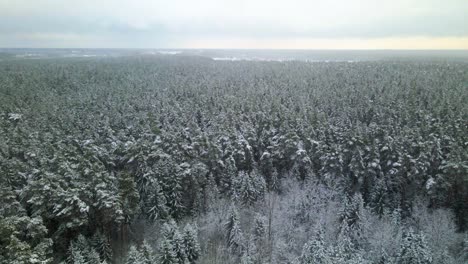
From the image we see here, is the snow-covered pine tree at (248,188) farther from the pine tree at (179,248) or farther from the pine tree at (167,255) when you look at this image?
the pine tree at (167,255)

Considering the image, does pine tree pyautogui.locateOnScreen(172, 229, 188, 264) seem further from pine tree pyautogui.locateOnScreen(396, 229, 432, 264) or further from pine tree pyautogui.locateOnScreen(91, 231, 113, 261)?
pine tree pyautogui.locateOnScreen(396, 229, 432, 264)

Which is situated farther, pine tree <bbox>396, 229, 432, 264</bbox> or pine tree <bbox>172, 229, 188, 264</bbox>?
pine tree <bbox>172, 229, 188, 264</bbox>

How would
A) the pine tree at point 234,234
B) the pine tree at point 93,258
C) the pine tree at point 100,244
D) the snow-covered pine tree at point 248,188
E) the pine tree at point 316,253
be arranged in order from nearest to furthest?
1. the pine tree at point 93,258
2. the pine tree at point 316,253
3. the pine tree at point 100,244
4. the pine tree at point 234,234
5. the snow-covered pine tree at point 248,188

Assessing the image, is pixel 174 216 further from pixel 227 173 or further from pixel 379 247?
pixel 379 247

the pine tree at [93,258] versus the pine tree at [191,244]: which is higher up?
the pine tree at [93,258]

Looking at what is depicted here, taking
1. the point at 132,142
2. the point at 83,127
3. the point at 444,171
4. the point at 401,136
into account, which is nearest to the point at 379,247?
the point at 444,171

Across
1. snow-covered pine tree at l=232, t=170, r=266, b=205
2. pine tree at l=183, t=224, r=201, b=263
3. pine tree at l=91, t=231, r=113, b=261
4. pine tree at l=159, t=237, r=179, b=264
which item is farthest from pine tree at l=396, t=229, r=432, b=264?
pine tree at l=91, t=231, r=113, b=261

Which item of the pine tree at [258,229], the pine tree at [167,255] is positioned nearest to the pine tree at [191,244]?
the pine tree at [167,255]

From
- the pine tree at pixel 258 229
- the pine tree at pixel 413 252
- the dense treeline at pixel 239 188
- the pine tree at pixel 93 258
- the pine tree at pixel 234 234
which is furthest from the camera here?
the pine tree at pixel 258 229
